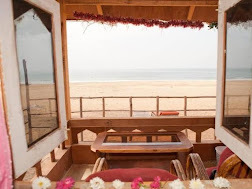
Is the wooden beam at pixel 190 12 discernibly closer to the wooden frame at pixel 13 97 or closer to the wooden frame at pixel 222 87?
the wooden frame at pixel 222 87

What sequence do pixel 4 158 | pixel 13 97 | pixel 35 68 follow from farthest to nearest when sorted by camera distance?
pixel 35 68 < pixel 13 97 < pixel 4 158

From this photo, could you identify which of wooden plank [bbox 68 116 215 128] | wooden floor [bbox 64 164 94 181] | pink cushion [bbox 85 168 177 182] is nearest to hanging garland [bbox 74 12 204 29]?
wooden plank [bbox 68 116 215 128]

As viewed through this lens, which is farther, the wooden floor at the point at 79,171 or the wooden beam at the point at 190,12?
the wooden beam at the point at 190,12

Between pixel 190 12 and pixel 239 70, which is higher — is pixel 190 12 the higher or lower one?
the higher one

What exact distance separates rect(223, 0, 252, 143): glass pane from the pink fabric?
5.71ft

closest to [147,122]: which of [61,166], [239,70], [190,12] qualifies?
[61,166]

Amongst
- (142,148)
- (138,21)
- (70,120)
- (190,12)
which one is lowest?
(142,148)

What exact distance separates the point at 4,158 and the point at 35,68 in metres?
0.97

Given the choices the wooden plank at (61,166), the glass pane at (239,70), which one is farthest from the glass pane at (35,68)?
the glass pane at (239,70)

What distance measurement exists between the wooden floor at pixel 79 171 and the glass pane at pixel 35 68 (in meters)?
1.79

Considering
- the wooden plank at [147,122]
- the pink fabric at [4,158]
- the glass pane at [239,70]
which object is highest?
the glass pane at [239,70]

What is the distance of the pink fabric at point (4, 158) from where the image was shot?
4.53 feet

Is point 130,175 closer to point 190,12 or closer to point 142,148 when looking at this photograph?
point 142,148

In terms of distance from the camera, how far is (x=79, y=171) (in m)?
4.03
